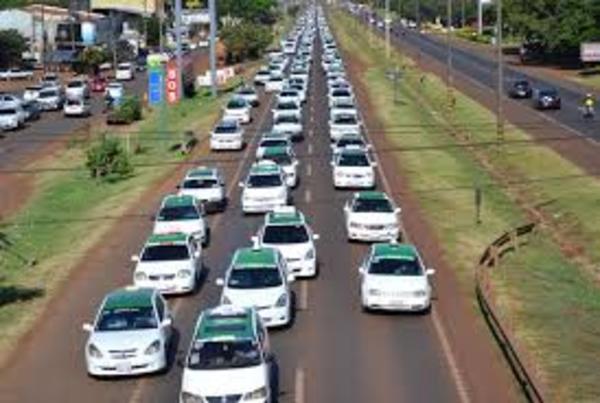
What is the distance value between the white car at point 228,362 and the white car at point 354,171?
26.6 meters

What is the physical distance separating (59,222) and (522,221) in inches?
699

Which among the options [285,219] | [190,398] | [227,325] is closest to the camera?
[190,398]

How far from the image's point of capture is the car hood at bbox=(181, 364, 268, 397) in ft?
74.4

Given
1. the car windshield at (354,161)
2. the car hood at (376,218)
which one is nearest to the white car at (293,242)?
the car hood at (376,218)

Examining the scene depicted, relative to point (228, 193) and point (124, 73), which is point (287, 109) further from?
point (124, 73)

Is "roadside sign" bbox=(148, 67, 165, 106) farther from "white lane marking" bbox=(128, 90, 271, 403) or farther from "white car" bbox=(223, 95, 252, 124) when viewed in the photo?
"white lane marking" bbox=(128, 90, 271, 403)

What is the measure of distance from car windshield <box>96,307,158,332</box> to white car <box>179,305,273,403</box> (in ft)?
5.91

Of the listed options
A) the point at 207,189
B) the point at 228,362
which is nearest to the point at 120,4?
the point at 207,189

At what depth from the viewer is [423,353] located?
2783 cm

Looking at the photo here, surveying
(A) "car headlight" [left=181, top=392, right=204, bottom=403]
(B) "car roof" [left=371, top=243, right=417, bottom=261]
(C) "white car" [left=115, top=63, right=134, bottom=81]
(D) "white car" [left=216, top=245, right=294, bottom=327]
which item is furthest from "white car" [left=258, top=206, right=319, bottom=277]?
(C) "white car" [left=115, top=63, right=134, bottom=81]

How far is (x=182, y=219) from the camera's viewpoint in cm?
4050

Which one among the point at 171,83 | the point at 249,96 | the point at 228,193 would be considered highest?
the point at 171,83

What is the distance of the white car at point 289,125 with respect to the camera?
228 ft

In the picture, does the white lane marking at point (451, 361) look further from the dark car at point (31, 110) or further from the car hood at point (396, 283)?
the dark car at point (31, 110)
